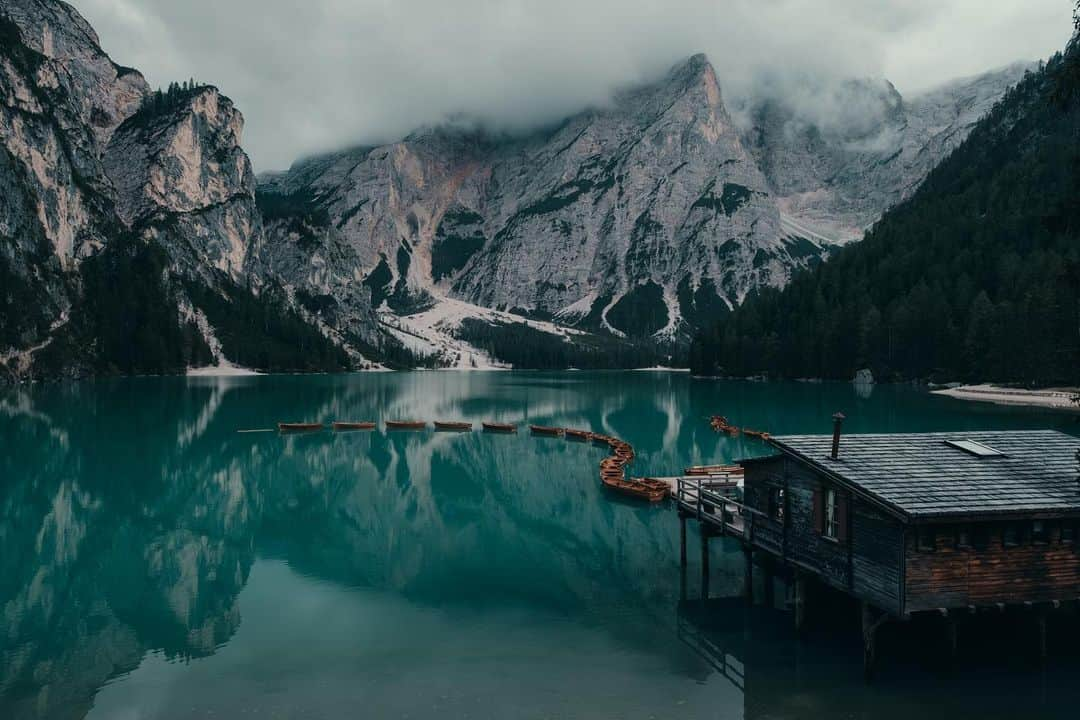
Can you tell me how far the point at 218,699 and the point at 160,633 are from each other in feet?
25.6

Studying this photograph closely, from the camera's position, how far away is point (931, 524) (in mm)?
22422

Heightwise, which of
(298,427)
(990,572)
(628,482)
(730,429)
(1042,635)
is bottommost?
(298,427)

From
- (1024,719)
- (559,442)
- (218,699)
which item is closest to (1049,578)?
(1024,719)

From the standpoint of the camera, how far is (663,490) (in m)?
52.5

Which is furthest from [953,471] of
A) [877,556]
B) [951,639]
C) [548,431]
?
[548,431]

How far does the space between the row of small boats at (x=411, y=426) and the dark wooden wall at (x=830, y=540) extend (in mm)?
64659

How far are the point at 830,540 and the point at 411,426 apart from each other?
82.7 meters

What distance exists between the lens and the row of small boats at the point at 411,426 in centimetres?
9600

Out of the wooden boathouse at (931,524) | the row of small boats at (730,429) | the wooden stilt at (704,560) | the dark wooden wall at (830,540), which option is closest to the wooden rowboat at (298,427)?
the row of small boats at (730,429)

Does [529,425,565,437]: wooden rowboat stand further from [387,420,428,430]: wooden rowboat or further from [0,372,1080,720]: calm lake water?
[0,372,1080,720]: calm lake water

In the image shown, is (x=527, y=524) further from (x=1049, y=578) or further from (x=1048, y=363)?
(x=1048, y=363)

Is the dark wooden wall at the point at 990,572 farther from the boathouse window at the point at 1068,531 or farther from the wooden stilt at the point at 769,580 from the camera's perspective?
the wooden stilt at the point at 769,580

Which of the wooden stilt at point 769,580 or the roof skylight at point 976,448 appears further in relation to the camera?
the wooden stilt at point 769,580

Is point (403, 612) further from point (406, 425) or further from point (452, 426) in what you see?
point (406, 425)
